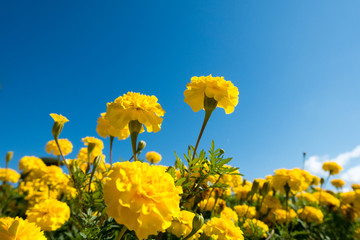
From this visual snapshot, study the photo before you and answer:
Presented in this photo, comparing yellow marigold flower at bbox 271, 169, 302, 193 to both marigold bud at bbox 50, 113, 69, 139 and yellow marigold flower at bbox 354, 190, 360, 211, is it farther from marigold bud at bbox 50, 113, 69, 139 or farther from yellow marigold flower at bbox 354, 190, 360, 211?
marigold bud at bbox 50, 113, 69, 139

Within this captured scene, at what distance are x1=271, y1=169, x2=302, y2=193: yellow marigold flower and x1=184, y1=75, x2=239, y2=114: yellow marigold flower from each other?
4.91 ft

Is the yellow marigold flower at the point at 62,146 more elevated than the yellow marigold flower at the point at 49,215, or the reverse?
the yellow marigold flower at the point at 62,146

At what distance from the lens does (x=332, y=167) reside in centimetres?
429

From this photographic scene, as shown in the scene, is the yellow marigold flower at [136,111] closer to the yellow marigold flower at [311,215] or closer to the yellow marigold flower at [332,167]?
the yellow marigold flower at [311,215]

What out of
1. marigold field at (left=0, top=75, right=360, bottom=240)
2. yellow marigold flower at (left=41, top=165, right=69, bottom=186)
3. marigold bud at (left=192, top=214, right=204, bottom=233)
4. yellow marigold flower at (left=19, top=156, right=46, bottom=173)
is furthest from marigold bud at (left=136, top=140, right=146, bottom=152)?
yellow marigold flower at (left=19, top=156, right=46, bottom=173)

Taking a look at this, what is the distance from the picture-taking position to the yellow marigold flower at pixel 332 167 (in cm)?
425

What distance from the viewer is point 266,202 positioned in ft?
8.16

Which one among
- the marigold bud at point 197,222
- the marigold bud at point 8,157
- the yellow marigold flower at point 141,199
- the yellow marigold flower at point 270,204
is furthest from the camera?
the marigold bud at point 8,157

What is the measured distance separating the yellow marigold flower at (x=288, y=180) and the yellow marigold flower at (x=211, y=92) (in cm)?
150

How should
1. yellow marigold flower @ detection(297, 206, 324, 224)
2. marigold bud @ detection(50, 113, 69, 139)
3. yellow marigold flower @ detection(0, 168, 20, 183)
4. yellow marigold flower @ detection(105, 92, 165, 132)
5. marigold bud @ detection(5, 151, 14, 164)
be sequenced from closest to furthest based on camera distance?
1. yellow marigold flower @ detection(105, 92, 165, 132)
2. marigold bud @ detection(50, 113, 69, 139)
3. yellow marigold flower @ detection(297, 206, 324, 224)
4. marigold bud @ detection(5, 151, 14, 164)
5. yellow marigold flower @ detection(0, 168, 20, 183)

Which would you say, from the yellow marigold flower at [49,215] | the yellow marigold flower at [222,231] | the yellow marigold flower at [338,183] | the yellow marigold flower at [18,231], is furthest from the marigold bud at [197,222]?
the yellow marigold flower at [338,183]

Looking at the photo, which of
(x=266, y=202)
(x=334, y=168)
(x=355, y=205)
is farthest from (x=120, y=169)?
(x=334, y=168)

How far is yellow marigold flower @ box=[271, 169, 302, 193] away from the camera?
2268mm

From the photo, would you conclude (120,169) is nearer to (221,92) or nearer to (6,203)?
(221,92)
